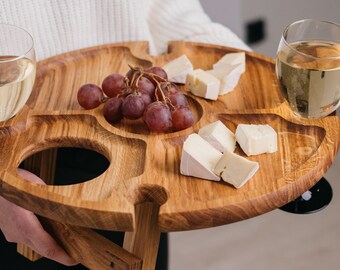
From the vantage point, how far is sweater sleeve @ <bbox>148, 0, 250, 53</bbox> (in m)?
1.55

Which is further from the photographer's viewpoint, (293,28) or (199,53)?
(199,53)

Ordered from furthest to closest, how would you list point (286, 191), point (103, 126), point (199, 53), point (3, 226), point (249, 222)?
point (249, 222)
point (199, 53)
point (3, 226)
point (103, 126)
point (286, 191)

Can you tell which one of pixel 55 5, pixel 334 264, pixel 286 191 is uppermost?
pixel 55 5

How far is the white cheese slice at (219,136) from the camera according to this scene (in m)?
1.11

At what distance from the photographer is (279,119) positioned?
1210mm

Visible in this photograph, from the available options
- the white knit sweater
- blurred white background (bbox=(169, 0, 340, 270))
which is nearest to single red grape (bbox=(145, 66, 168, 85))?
the white knit sweater

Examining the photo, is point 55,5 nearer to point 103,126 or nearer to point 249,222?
point 103,126

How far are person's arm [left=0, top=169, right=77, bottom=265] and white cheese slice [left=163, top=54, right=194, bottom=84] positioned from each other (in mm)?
360

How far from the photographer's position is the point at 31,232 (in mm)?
1224

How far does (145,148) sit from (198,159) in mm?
117

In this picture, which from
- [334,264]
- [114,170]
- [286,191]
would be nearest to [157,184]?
[114,170]

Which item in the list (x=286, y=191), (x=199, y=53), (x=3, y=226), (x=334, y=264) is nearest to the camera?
(x=286, y=191)

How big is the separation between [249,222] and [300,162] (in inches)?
55.1

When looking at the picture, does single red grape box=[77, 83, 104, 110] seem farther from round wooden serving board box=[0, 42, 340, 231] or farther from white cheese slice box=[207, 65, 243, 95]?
white cheese slice box=[207, 65, 243, 95]
